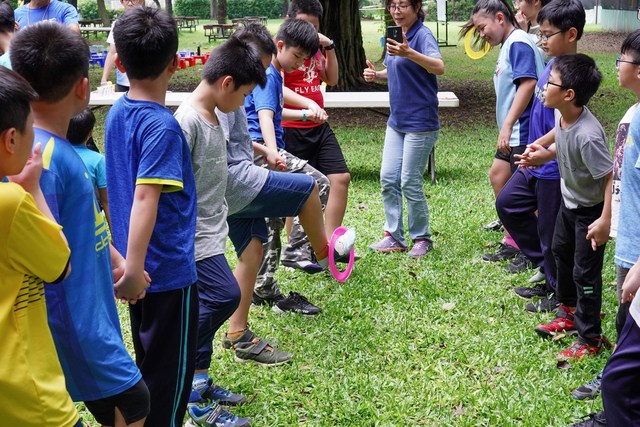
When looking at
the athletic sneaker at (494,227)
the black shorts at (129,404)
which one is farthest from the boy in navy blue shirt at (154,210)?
the athletic sneaker at (494,227)

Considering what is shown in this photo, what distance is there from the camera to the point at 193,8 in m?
56.9

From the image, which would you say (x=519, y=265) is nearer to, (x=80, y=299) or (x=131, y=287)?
(x=131, y=287)

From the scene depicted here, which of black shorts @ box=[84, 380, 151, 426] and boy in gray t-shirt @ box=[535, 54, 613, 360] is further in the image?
boy in gray t-shirt @ box=[535, 54, 613, 360]

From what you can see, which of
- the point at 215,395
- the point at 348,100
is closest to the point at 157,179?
the point at 215,395

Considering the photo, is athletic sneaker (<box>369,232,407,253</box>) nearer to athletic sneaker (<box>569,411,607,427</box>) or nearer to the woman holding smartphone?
the woman holding smartphone

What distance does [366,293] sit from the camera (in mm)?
5469

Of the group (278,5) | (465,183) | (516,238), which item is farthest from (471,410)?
(278,5)

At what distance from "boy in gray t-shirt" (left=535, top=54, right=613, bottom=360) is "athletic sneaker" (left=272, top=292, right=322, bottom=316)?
1.58m

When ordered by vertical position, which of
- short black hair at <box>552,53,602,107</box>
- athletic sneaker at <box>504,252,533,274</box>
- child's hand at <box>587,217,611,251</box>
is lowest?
athletic sneaker at <box>504,252,533,274</box>

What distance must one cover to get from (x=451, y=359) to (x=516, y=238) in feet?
4.60

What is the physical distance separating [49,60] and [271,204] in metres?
1.77

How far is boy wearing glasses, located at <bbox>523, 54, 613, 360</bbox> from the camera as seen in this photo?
4164mm

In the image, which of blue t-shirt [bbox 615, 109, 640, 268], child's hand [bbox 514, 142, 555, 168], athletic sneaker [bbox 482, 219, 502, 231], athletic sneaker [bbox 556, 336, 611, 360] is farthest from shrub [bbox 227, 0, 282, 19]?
blue t-shirt [bbox 615, 109, 640, 268]

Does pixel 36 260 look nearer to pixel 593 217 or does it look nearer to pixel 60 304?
pixel 60 304
